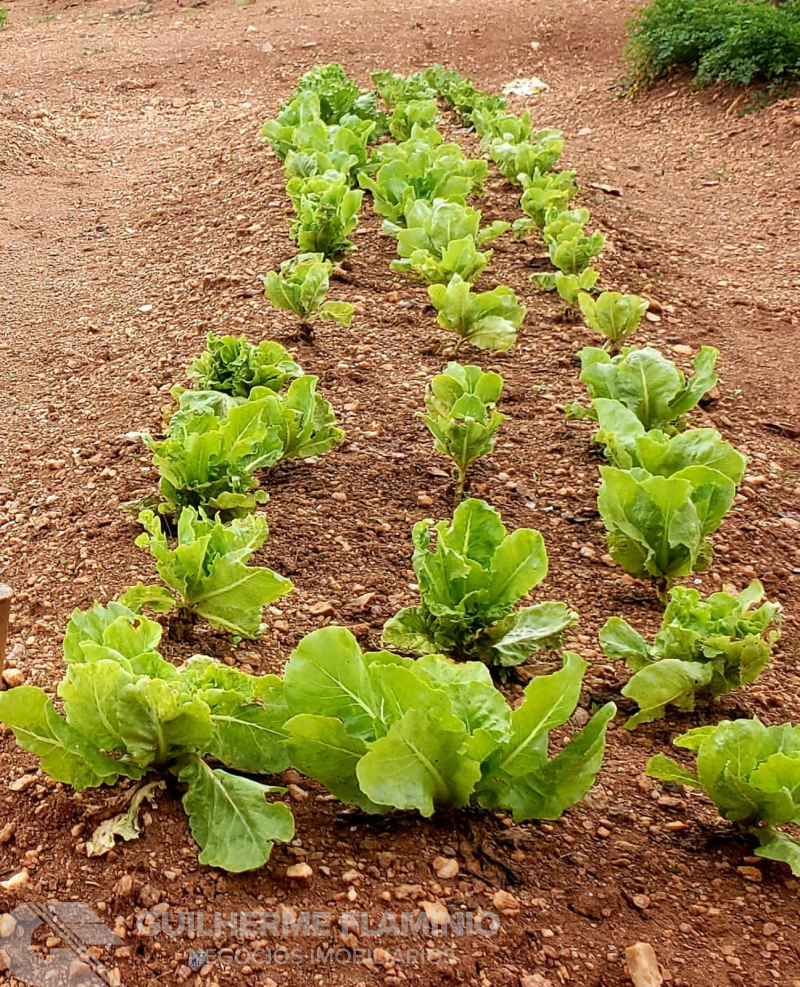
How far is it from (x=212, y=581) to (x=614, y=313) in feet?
8.47

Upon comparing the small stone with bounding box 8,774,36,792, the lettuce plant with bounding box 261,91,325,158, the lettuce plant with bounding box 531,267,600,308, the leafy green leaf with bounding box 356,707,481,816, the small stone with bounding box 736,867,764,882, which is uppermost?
the lettuce plant with bounding box 261,91,325,158

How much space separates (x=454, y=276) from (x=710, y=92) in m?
6.78

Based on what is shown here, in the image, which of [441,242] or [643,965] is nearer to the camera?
[643,965]

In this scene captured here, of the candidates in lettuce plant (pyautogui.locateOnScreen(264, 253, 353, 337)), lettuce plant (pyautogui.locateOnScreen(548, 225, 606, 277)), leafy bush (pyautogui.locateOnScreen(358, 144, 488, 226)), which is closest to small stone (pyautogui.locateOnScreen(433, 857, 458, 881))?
lettuce plant (pyautogui.locateOnScreen(264, 253, 353, 337))

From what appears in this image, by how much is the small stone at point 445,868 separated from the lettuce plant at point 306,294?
3143 mm

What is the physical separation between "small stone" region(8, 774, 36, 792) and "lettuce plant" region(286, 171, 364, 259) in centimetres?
374

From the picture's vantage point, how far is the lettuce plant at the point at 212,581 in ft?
9.29

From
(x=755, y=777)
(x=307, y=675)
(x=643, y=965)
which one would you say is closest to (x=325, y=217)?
(x=307, y=675)

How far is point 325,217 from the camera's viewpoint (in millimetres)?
5578

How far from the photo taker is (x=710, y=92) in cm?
1020

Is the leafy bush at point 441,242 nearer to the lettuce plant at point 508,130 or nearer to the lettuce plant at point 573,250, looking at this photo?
the lettuce plant at point 573,250

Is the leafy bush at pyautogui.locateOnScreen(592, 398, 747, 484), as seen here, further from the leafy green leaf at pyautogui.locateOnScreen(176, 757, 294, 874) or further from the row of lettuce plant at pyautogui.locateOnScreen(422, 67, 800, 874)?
the leafy green leaf at pyautogui.locateOnScreen(176, 757, 294, 874)

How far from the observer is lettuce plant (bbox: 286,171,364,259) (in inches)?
219

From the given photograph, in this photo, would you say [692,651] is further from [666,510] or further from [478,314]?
[478,314]
